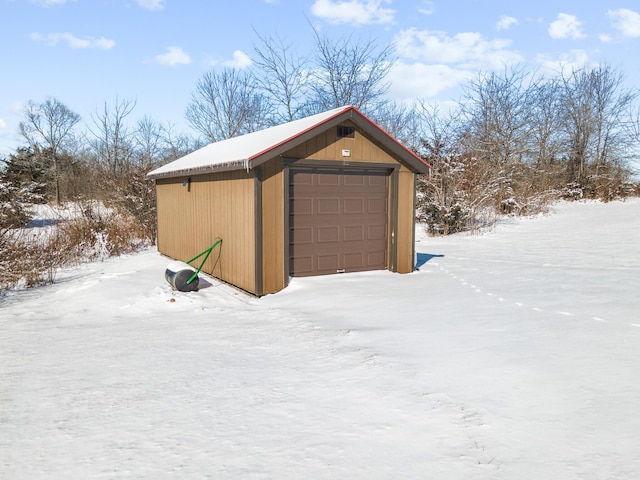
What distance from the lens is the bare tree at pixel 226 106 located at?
29.0 metres

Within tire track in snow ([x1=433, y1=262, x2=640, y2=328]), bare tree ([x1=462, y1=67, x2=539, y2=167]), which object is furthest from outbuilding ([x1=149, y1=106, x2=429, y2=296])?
bare tree ([x1=462, y1=67, x2=539, y2=167])

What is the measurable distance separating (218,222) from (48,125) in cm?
3680

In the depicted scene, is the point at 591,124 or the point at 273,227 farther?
the point at 591,124

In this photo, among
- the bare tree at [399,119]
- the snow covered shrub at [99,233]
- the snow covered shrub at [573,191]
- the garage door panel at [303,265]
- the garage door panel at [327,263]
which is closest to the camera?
the garage door panel at [303,265]

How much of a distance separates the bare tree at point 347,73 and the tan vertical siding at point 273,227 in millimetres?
18590

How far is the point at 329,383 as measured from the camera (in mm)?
3914

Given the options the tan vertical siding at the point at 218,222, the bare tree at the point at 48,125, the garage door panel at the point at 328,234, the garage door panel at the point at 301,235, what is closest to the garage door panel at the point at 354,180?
the garage door panel at the point at 328,234

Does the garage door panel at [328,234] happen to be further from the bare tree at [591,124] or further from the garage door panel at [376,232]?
the bare tree at [591,124]

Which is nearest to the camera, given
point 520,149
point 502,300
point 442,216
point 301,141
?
point 502,300

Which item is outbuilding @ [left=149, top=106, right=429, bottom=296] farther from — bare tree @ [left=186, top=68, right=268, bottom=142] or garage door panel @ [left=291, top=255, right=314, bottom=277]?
bare tree @ [left=186, top=68, right=268, bottom=142]

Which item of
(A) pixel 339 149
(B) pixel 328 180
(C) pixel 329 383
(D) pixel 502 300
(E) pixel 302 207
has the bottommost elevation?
(C) pixel 329 383

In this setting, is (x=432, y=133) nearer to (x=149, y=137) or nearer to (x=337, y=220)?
(x=337, y=220)

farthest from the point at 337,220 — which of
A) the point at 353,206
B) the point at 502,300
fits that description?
the point at 502,300

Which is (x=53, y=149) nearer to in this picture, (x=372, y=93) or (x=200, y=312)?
(x=372, y=93)
